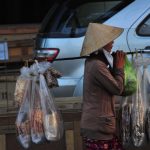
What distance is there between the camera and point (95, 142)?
15.5 feet

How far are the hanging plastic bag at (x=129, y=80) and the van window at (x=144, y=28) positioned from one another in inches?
64.1

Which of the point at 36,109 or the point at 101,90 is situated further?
the point at 36,109

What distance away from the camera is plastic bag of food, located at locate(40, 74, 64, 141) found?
16.5 feet

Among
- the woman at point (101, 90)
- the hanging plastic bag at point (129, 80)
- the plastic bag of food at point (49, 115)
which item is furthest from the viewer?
the plastic bag of food at point (49, 115)

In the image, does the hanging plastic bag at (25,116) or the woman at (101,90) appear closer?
the woman at (101,90)

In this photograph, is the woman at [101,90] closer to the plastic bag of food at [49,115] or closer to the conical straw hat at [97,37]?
the conical straw hat at [97,37]

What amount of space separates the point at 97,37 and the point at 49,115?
777 mm

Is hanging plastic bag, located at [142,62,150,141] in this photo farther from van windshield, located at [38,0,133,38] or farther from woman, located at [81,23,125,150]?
van windshield, located at [38,0,133,38]

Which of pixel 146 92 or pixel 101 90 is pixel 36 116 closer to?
pixel 101 90

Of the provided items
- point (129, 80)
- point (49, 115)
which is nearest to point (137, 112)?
point (129, 80)

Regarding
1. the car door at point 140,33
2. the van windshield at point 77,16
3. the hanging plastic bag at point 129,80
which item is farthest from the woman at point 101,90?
the van windshield at point 77,16

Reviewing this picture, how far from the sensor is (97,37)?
15.7 ft

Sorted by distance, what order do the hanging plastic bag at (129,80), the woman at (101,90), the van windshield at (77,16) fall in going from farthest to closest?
the van windshield at (77,16)
the hanging plastic bag at (129,80)
the woman at (101,90)

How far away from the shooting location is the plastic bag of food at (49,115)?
504 centimetres
